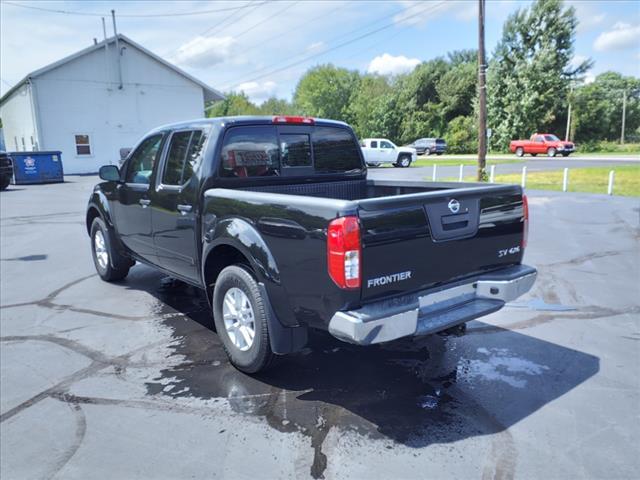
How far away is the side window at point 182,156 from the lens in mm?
4559

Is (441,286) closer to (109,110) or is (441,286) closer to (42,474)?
(42,474)

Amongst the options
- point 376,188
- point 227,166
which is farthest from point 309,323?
point 376,188

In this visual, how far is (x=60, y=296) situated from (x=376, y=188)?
4163 mm

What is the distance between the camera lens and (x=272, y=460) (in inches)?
115

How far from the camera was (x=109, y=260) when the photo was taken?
21.6 ft

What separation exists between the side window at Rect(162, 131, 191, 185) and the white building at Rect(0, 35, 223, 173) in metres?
28.7

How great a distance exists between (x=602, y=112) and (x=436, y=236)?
174 ft

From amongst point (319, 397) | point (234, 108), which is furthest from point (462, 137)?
point (234, 108)

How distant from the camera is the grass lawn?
1762 cm

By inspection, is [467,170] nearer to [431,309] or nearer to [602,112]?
[431,309]

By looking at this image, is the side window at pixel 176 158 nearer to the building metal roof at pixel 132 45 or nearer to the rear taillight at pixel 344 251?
the rear taillight at pixel 344 251

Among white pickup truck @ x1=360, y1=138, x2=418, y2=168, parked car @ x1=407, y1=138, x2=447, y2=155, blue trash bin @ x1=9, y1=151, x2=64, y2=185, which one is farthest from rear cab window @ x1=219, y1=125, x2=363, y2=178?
parked car @ x1=407, y1=138, x2=447, y2=155

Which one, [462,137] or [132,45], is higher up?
[132,45]

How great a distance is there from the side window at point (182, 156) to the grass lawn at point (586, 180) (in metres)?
15.6
